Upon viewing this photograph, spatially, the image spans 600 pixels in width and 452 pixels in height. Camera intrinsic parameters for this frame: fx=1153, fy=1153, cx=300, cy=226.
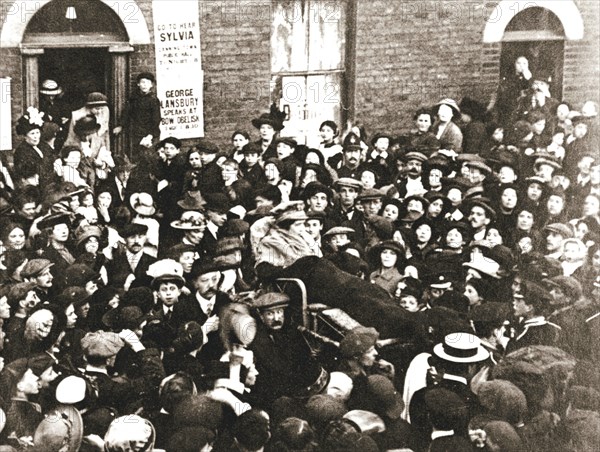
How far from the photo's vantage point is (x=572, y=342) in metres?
8.34

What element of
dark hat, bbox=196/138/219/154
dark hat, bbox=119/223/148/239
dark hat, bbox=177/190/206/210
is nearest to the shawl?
dark hat, bbox=177/190/206/210

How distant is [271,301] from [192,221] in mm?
1333

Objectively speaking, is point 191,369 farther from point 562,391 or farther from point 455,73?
point 455,73

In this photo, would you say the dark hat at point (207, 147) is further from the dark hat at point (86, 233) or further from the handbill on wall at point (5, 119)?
the dark hat at point (86, 233)

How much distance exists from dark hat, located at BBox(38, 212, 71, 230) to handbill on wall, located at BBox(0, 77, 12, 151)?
1.72 m

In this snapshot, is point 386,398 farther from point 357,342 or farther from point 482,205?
point 482,205

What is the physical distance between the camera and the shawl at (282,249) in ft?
29.4

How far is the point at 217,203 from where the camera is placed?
9523 mm

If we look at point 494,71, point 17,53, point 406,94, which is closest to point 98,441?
point 17,53

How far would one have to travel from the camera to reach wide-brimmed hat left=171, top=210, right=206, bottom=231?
9.09m

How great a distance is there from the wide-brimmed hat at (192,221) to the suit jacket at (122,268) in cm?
42

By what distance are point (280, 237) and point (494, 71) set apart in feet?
13.7

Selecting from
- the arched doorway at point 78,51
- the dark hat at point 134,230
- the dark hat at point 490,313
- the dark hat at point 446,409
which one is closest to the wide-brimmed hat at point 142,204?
the dark hat at point 134,230

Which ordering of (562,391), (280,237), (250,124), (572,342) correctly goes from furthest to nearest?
(250,124)
(280,237)
(572,342)
(562,391)
